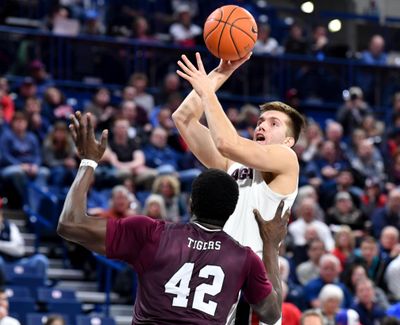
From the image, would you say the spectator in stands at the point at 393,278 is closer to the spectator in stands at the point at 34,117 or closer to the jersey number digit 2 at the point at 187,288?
the spectator in stands at the point at 34,117

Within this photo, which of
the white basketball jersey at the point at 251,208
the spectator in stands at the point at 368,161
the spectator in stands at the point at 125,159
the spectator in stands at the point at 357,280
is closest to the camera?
the white basketball jersey at the point at 251,208

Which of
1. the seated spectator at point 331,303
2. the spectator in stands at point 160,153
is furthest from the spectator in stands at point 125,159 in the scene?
the seated spectator at point 331,303

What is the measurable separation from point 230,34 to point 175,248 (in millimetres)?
1804

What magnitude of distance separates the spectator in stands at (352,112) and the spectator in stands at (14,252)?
24.4ft

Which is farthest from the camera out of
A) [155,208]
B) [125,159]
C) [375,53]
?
[375,53]

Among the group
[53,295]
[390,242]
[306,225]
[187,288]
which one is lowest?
[53,295]

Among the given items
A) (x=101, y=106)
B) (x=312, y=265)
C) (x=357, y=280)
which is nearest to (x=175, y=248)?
(x=357, y=280)

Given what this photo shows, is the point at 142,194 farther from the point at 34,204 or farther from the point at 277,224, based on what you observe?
the point at 277,224

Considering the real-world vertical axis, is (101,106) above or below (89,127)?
below

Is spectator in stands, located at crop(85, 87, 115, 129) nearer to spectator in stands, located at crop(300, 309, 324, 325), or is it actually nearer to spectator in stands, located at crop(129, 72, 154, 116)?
spectator in stands, located at crop(129, 72, 154, 116)

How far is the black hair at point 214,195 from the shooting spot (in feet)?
18.7

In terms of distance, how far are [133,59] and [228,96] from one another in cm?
173

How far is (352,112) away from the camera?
19.7m

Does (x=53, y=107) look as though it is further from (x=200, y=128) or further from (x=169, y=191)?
(x=200, y=128)
